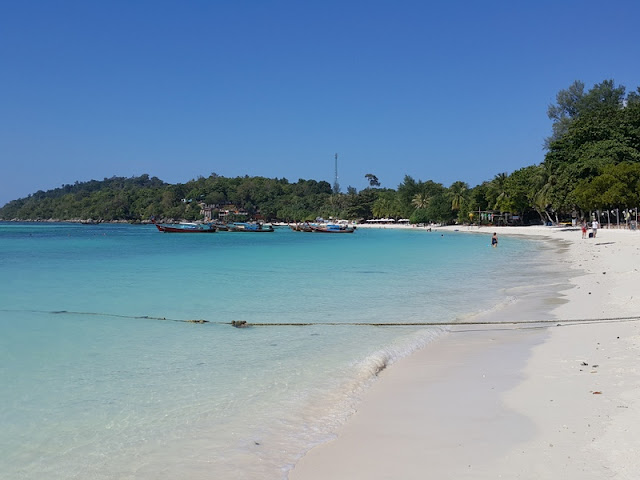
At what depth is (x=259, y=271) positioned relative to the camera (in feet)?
80.2

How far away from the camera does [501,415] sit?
516 cm

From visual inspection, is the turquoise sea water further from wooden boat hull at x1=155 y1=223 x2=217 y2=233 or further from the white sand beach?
wooden boat hull at x1=155 y1=223 x2=217 y2=233

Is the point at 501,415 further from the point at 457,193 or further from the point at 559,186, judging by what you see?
the point at 457,193

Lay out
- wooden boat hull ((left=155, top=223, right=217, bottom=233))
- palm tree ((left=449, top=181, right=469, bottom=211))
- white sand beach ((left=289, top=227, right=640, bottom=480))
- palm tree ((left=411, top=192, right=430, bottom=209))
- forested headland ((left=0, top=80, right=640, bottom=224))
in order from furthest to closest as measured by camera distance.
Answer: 1. palm tree ((left=411, top=192, right=430, bottom=209))
2. palm tree ((left=449, top=181, right=469, bottom=211))
3. wooden boat hull ((left=155, top=223, right=217, bottom=233))
4. forested headland ((left=0, top=80, right=640, bottom=224))
5. white sand beach ((left=289, top=227, right=640, bottom=480))

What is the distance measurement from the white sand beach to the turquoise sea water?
0.41 metres

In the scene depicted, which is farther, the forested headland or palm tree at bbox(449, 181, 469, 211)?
palm tree at bbox(449, 181, 469, 211)

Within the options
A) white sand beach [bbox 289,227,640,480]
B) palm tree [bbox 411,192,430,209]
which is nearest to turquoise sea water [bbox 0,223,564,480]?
white sand beach [bbox 289,227,640,480]

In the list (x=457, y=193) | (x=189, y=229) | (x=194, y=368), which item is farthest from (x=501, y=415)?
(x=457, y=193)

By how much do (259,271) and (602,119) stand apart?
51804 mm

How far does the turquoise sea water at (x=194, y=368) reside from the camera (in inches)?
188

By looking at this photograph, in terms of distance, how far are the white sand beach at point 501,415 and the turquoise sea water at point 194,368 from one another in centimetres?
41

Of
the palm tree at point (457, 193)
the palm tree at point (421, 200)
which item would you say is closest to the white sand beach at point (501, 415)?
the palm tree at point (457, 193)

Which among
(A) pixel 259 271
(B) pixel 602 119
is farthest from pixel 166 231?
(A) pixel 259 271

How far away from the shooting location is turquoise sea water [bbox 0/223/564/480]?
477 centimetres
